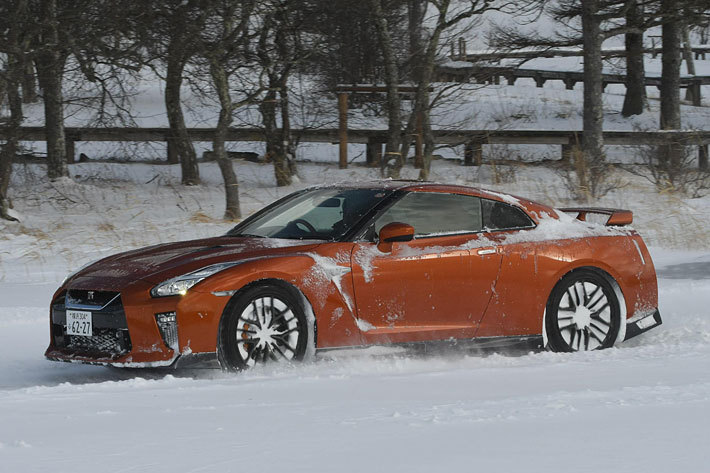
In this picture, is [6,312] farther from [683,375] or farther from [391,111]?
[391,111]

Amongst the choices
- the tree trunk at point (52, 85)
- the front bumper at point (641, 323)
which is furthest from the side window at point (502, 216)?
the tree trunk at point (52, 85)

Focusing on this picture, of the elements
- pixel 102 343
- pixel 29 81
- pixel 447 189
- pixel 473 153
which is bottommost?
pixel 102 343

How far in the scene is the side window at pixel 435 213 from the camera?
7312 mm

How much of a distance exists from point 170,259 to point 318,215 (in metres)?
1.15

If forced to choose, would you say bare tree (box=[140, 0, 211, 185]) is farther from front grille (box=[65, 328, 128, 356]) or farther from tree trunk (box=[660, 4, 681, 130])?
tree trunk (box=[660, 4, 681, 130])

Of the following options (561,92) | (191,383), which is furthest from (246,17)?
(561,92)

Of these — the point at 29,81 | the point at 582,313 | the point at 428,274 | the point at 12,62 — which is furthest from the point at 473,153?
the point at 428,274

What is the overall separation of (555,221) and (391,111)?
10649 millimetres

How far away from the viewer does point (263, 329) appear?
6551 millimetres

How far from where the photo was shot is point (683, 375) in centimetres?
636

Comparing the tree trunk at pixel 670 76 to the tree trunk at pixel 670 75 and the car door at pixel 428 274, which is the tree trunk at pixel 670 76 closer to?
A: the tree trunk at pixel 670 75

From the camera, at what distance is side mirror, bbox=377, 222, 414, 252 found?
274 inches

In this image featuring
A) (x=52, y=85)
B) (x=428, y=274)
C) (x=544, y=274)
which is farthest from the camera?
(x=52, y=85)

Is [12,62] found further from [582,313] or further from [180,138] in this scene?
[582,313]
